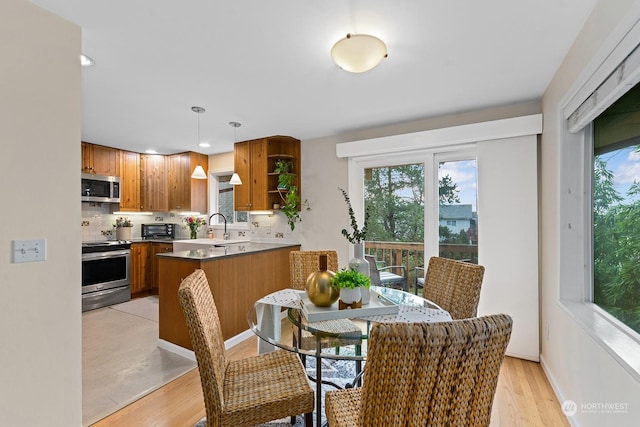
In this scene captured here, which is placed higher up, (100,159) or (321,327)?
(100,159)

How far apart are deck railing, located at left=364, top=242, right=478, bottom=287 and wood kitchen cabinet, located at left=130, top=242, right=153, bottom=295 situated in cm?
367

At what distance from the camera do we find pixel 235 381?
1.45 meters

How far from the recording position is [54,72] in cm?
154

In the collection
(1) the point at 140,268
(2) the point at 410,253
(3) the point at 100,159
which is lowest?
(1) the point at 140,268

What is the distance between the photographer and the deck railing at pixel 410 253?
3014 millimetres

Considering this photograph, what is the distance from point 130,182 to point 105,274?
1557 mm

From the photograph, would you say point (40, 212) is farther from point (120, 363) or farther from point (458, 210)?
point (458, 210)

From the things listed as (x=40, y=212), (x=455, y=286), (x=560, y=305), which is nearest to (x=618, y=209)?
(x=560, y=305)

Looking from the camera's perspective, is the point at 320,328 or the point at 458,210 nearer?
the point at 320,328

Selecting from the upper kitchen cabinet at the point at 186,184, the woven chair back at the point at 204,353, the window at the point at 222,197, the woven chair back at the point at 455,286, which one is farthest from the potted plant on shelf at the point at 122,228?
the woven chair back at the point at 455,286

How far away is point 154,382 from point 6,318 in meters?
1.22

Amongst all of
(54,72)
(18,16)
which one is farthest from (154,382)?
(18,16)

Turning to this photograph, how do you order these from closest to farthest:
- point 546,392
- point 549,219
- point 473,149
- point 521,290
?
point 546,392 → point 549,219 → point 521,290 → point 473,149

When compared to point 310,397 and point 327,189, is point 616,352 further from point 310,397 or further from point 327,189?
point 327,189
